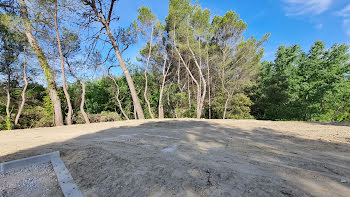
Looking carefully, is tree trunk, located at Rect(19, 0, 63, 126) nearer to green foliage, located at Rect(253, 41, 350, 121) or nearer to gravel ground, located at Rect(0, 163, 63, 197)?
gravel ground, located at Rect(0, 163, 63, 197)

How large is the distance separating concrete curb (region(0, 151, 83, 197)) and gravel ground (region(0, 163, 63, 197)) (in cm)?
4

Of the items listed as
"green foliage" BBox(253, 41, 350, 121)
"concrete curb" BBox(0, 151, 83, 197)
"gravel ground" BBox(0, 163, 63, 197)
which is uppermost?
"green foliage" BBox(253, 41, 350, 121)

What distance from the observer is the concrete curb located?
1.18 meters

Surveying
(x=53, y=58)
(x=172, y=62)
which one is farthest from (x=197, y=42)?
(x=53, y=58)

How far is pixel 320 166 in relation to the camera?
5.08ft

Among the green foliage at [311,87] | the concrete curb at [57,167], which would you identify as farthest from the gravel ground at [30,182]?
the green foliage at [311,87]

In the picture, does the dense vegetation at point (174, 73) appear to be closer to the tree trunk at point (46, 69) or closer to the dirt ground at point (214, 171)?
the tree trunk at point (46, 69)

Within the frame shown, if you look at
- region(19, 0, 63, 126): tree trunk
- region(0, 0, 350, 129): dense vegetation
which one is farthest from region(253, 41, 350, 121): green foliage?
region(19, 0, 63, 126): tree trunk

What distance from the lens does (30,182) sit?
53.2 inches

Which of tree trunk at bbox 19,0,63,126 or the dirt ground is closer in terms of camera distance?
the dirt ground

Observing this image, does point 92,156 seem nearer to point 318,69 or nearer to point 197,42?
point 197,42

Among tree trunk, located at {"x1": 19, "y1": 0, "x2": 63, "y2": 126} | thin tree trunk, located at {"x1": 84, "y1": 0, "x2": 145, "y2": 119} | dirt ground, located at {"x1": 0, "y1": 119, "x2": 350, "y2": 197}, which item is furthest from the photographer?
thin tree trunk, located at {"x1": 84, "y1": 0, "x2": 145, "y2": 119}

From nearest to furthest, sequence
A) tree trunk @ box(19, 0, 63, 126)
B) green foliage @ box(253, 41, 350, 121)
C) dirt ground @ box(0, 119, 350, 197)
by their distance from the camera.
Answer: dirt ground @ box(0, 119, 350, 197), tree trunk @ box(19, 0, 63, 126), green foliage @ box(253, 41, 350, 121)

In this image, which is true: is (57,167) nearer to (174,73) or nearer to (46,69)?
(46,69)
